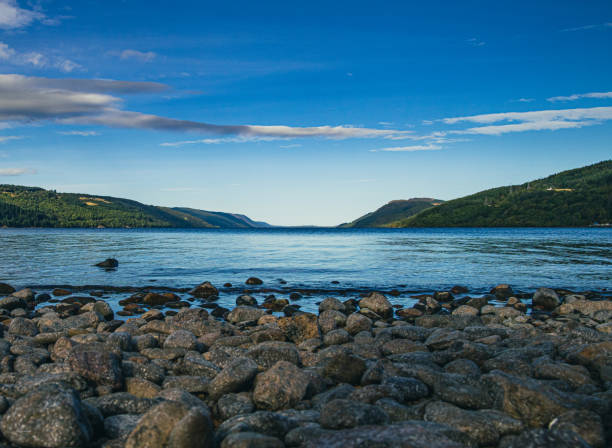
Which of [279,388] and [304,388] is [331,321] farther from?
[279,388]

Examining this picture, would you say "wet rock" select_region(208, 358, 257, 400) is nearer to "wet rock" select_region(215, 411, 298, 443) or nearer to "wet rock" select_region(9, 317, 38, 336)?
"wet rock" select_region(215, 411, 298, 443)

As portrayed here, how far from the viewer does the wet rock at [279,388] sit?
23.3 feet

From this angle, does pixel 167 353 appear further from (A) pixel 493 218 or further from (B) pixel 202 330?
(A) pixel 493 218

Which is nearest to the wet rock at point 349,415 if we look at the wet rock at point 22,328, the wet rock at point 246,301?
the wet rock at point 22,328

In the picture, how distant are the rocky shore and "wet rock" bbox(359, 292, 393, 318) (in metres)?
3.52

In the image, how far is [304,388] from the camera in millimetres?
7395

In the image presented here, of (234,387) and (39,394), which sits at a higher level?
(39,394)

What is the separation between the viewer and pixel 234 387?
7637 mm

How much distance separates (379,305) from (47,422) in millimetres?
13284

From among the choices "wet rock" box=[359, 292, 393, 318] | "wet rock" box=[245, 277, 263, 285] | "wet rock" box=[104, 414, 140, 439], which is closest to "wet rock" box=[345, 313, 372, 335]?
"wet rock" box=[359, 292, 393, 318]

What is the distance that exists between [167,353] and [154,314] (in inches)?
242

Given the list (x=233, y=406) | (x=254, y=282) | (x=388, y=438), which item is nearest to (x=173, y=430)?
(x=233, y=406)

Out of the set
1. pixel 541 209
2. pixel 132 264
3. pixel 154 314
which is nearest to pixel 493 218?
pixel 541 209

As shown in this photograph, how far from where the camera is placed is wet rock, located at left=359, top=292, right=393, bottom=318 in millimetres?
17016
